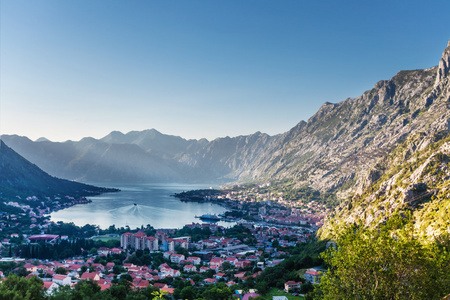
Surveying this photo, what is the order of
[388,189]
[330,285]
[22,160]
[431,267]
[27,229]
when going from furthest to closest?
[22,160] → [27,229] → [388,189] → [330,285] → [431,267]

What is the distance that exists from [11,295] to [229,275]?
93.6 ft

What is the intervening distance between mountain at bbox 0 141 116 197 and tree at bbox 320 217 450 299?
4891 inches

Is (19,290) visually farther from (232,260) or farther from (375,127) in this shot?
(375,127)

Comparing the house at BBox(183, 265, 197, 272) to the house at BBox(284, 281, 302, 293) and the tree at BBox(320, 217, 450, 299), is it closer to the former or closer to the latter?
the house at BBox(284, 281, 302, 293)

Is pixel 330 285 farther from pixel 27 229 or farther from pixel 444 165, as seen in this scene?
pixel 27 229

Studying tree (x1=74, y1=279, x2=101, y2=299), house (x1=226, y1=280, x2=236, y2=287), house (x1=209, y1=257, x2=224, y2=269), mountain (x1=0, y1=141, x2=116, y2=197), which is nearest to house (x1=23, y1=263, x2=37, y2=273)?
tree (x1=74, y1=279, x2=101, y2=299)

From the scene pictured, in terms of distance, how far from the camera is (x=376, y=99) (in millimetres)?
153875

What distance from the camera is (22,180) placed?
130 metres

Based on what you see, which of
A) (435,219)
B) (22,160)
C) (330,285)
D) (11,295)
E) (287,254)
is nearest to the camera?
(330,285)

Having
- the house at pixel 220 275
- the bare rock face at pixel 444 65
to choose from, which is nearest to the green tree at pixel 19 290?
the house at pixel 220 275

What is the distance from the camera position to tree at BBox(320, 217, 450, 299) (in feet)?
27.8

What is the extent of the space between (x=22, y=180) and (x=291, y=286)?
13636 centimetres

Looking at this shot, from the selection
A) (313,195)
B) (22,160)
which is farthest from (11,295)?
(22,160)

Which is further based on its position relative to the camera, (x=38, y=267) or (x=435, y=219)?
(x=38, y=267)
